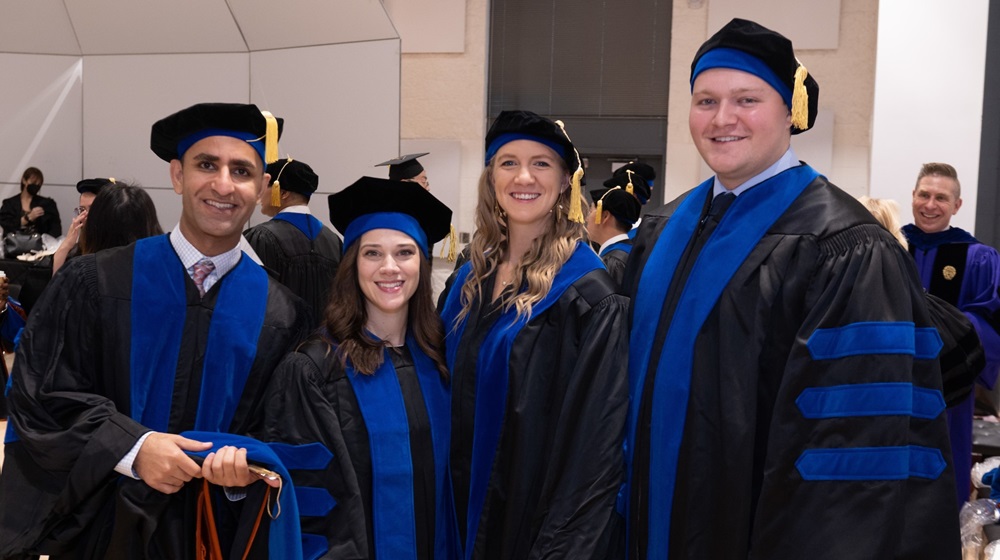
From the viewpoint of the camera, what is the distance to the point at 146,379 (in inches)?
92.1

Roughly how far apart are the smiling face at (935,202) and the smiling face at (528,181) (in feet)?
10.4

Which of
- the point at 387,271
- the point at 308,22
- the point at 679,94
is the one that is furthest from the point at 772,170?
the point at 679,94

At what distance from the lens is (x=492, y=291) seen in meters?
2.74

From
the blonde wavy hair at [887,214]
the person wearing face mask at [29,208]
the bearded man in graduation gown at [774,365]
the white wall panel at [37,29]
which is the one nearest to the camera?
the bearded man in graduation gown at [774,365]

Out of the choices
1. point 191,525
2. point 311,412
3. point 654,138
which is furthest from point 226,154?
point 654,138

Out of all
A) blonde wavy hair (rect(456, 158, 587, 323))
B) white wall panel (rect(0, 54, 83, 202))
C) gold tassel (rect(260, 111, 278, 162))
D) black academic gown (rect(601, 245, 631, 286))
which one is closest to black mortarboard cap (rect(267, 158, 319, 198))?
black academic gown (rect(601, 245, 631, 286))

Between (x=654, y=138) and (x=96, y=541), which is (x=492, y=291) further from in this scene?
(x=654, y=138)

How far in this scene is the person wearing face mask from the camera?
9469 millimetres

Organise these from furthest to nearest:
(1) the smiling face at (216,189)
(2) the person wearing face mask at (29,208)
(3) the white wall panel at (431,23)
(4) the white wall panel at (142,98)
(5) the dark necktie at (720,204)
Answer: (3) the white wall panel at (431,23) < (2) the person wearing face mask at (29,208) < (4) the white wall panel at (142,98) < (1) the smiling face at (216,189) < (5) the dark necktie at (720,204)

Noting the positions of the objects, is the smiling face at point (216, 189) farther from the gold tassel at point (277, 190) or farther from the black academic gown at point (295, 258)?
the black academic gown at point (295, 258)

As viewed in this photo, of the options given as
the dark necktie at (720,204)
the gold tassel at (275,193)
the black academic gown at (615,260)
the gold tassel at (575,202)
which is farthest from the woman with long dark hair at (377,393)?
the gold tassel at (275,193)

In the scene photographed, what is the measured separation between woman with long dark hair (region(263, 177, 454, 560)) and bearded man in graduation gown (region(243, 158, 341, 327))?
2590 mm

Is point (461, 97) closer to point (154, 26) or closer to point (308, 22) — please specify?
point (308, 22)

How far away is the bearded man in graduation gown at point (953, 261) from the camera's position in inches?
194
